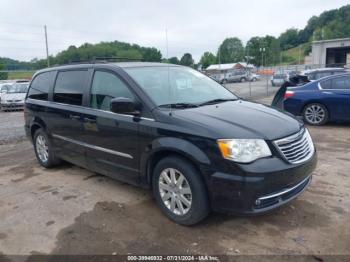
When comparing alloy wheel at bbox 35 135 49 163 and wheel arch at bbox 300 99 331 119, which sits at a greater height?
wheel arch at bbox 300 99 331 119

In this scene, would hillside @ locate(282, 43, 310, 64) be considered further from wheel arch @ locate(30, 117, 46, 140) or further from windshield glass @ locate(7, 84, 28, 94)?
wheel arch @ locate(30, 117, 46, 140)

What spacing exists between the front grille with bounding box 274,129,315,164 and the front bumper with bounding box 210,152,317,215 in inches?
3.9

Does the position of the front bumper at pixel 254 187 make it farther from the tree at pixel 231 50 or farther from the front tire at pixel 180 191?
the tree at pixel 231 50

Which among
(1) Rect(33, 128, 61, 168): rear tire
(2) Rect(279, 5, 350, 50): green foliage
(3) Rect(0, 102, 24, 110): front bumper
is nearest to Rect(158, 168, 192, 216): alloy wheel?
(1) Rect(33, 128, 61, 168): rear tire

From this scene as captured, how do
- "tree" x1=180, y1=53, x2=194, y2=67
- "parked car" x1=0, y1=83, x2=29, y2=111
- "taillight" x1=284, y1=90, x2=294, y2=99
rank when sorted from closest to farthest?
"tree" x1=180, y1=53, x2=194, y2=67
"taillight" x1=284, y1=90, x2=294, y2=99
"parked car" x1=0, y1=83, x2=29, y2=111

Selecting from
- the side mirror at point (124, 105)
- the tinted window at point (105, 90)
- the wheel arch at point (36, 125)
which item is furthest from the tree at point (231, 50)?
the side mirror at point (124, 105)

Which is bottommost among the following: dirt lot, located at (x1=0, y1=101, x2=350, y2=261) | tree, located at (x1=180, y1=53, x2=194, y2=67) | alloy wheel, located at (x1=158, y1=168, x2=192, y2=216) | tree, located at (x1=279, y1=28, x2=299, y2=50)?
dirt lot, located at (x1=0, y1=101, x2=350, y2=261)

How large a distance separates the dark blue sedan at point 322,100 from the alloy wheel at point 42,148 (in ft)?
21.8

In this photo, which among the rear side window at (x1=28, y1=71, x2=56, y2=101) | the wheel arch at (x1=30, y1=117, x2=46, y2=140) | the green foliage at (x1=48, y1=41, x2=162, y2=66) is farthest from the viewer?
the green foliage at (x1=48, y1=41, x2=162, y2=66)

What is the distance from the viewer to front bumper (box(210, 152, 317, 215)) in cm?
311

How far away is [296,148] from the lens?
350cm

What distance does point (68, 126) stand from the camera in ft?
16.4

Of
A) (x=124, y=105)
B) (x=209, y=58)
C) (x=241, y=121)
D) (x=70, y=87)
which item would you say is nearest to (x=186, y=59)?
(x=70, y=87)

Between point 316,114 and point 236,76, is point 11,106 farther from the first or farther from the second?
point 236,76
